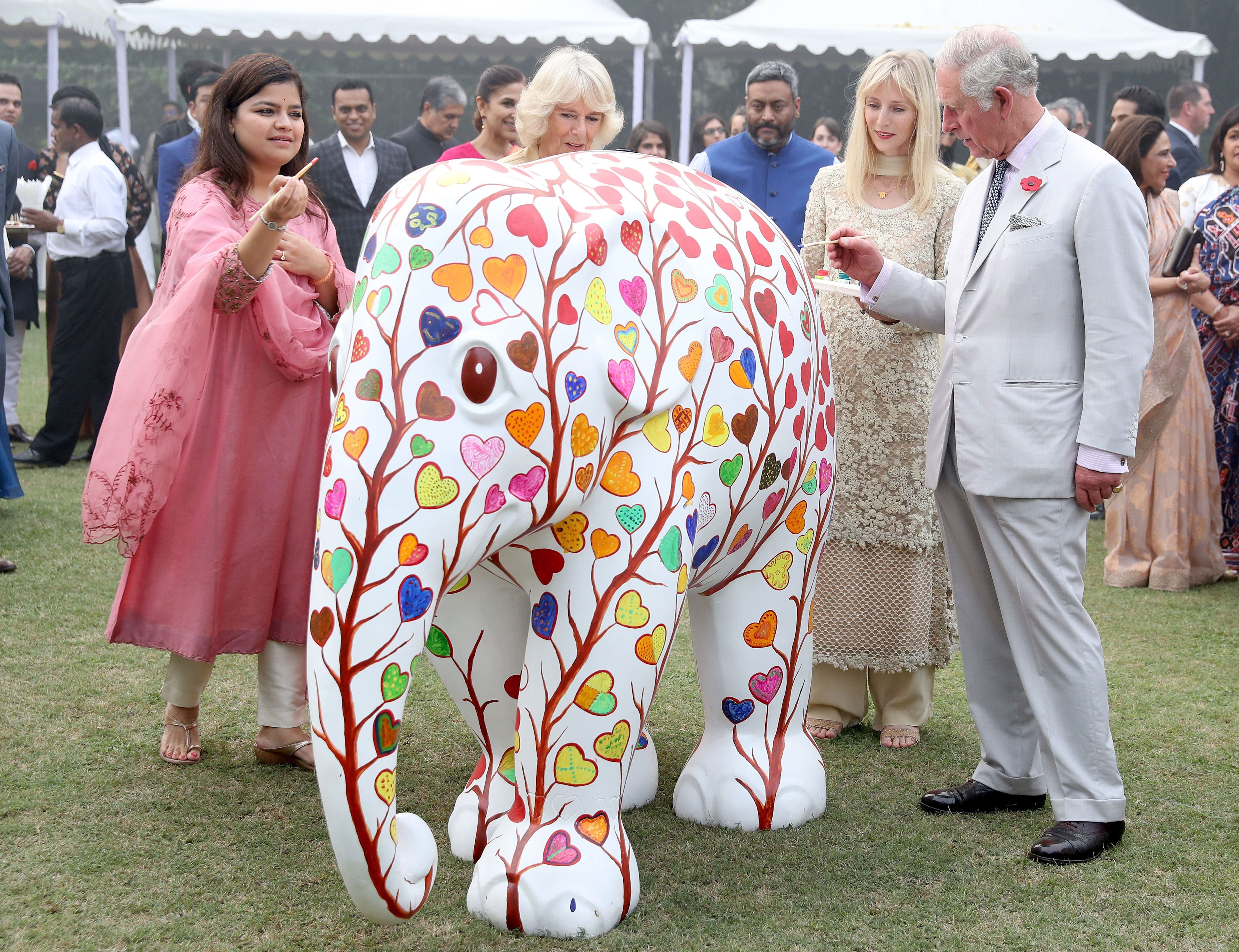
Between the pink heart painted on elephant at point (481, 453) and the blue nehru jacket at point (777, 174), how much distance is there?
104 inches

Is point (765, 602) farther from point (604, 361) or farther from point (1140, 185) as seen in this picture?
point (1140, 185)

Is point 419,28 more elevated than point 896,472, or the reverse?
point 419,28

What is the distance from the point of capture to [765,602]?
305 cm

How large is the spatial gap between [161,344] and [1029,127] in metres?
2.14

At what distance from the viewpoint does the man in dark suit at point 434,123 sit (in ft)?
25.1

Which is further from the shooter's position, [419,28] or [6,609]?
[419,28]

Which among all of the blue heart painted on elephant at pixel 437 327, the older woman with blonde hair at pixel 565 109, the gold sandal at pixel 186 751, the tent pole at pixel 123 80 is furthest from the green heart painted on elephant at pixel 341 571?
the tent pole at pixel 123 80

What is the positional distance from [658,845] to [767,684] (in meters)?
0.46

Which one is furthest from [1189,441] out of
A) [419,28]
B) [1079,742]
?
[419,28]

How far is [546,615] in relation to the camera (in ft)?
8.23

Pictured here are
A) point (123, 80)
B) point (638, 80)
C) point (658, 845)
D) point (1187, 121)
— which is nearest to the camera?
point (658, 845)

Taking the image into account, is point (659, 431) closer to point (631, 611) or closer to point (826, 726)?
point (631, 611)

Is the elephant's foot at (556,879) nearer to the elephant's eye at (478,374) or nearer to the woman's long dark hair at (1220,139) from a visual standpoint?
the elephant's eye at (478,374)

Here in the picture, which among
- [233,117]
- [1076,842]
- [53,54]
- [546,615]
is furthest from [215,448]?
[53,54]
